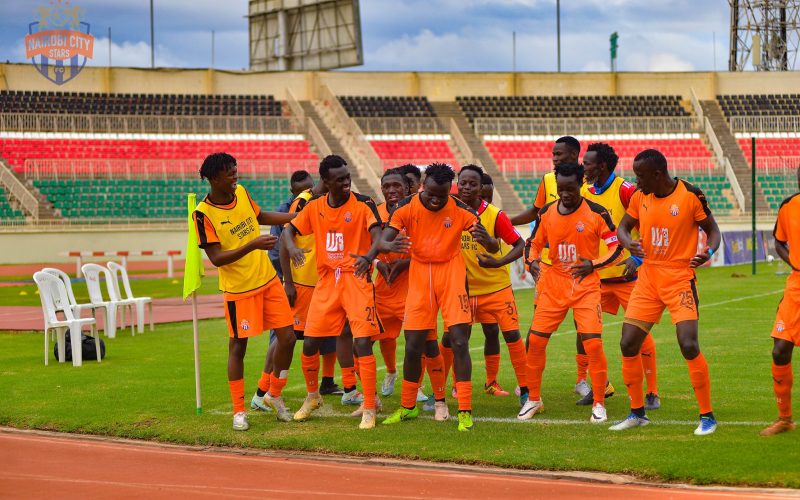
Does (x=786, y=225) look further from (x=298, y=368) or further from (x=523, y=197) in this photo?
(x=523, y=197)

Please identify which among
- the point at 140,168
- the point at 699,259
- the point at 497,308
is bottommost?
the point at 497,308

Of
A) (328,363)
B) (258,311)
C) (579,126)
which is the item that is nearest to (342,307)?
(258,311)

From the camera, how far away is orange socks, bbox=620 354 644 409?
348 inches

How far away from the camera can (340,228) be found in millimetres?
9469

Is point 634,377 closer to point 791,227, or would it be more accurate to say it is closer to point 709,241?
point 709,241

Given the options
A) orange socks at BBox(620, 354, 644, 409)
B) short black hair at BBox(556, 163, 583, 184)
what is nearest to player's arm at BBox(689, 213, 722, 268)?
orange socks at BBox(620, 354, 644, 409)

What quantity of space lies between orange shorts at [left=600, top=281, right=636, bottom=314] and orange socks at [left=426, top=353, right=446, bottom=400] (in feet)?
5.32

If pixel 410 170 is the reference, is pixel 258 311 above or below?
below

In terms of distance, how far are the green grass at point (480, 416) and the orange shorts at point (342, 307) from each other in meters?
0.83

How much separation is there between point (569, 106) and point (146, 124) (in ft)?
68.4

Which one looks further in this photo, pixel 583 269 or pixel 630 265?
pixel 630 265

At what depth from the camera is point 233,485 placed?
7.44m

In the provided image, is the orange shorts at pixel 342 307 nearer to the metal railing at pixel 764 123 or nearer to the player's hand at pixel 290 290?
the player's hand at pixel 290 290

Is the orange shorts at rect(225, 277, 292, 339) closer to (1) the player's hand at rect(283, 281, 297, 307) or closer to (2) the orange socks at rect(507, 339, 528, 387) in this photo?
(1) the player's hand at rect(283, 281, 297, 307)
